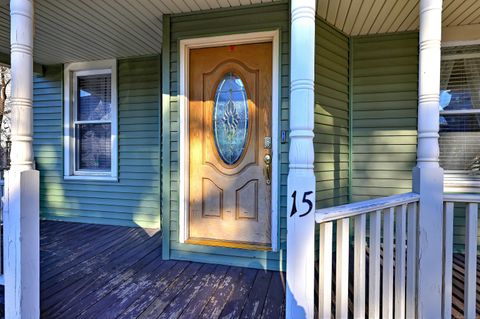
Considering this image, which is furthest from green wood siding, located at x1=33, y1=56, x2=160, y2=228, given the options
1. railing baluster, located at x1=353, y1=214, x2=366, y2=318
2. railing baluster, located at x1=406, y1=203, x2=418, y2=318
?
railing baluster, located at x1=406, y1=203, x2=418, y2=318

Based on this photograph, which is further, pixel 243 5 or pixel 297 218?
pixel 243 5

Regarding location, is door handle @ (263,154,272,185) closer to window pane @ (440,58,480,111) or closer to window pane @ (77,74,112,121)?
window pane @ (440,58,480,111)

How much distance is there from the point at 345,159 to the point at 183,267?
2154 millimetres

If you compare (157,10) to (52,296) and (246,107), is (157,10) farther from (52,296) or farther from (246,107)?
(52,296)

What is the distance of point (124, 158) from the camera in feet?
13.3

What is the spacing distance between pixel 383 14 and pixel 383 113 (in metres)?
1.04

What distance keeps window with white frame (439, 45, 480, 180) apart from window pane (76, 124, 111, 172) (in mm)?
4400

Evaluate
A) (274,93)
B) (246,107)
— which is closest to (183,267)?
(246,107)

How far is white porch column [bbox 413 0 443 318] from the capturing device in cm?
161

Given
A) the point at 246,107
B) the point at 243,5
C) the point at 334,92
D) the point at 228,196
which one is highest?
the point at 243,5

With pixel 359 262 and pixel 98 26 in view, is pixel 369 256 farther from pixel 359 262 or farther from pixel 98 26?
pixel 98 26

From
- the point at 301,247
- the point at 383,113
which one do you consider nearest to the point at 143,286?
the point at 301,247

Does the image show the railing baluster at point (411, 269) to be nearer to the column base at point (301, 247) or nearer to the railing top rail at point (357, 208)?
the railing top rail at point (357, 208)

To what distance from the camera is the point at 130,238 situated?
3.50 metres
